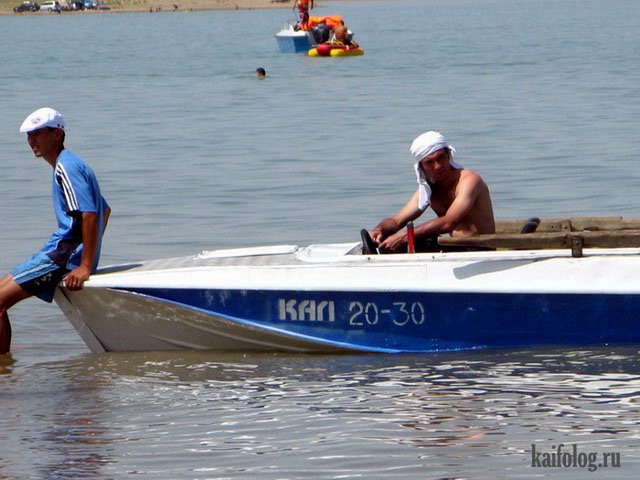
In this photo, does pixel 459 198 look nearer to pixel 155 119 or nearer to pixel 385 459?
pixel 385 459

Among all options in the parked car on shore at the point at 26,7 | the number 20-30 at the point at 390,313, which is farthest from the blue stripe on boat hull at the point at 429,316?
the parked car on shore at the point at 26,7

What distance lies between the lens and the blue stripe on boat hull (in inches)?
298

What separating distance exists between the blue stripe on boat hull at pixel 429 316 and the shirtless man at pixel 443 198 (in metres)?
0.46

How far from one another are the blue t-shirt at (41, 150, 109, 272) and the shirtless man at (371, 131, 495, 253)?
1735mm

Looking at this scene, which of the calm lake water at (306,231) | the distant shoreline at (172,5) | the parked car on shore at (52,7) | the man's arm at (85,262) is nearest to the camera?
the calm lake water at (306,231)

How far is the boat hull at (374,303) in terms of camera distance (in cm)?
752

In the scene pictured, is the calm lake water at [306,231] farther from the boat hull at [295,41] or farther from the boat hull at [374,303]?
the boat hull at [295,41]

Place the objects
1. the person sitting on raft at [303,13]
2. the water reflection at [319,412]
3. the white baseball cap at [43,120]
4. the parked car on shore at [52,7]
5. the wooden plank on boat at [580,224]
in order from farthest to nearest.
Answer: the parked car on shore at [52,7] < the person sitting on raft at [303,13] < the wooden plank on boat at [580,224] < the white baseball cap at [43,120] < the water reflection at [319,412]

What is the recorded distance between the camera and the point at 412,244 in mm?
7824

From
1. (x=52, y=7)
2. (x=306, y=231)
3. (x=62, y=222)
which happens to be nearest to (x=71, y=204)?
(x=62, y=222)

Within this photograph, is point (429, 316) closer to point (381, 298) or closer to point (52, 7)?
point (381, 298)

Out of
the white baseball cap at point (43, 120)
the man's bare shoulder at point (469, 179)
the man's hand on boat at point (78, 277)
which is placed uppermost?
the white baseball cap at point (43, 120)

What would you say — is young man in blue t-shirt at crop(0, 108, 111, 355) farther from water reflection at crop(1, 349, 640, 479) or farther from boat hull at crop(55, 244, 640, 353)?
water reflection at crop(1, 349, 640, 479)

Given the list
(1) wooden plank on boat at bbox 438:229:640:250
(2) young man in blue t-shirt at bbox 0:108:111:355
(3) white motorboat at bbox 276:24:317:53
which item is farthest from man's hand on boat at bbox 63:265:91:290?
(3) white motorboat at bbox 276:24:317:53
